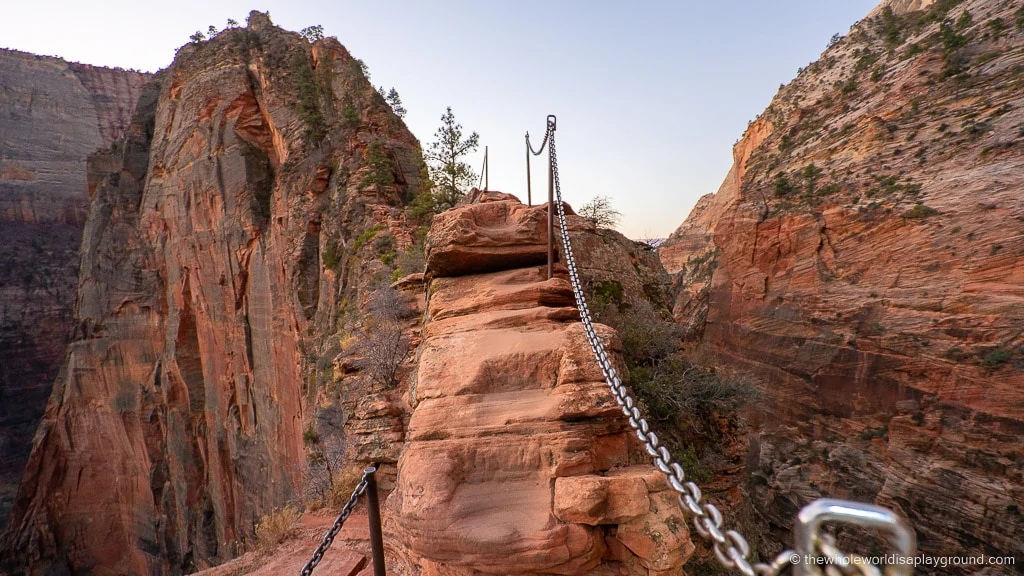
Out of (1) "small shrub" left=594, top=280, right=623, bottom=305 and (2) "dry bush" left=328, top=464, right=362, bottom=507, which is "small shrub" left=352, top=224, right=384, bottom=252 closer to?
(2) "dry bush" left=328, top=464, right=362, bottom=507

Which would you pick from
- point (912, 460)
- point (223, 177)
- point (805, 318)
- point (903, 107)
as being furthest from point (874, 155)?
point (223, 177)

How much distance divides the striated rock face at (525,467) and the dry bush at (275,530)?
3573 millimetres

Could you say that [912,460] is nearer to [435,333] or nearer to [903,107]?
[903,107]

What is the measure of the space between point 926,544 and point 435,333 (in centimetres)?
1937

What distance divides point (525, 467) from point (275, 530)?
203 inches

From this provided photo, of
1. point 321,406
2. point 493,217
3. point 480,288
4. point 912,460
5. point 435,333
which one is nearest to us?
point 435,333

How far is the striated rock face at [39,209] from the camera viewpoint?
103ft

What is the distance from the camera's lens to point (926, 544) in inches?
566

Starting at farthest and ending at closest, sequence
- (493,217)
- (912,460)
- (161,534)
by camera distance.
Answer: (161,534) → (912,460) → (493,217)

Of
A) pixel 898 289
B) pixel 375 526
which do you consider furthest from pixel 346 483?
pixel 898 289

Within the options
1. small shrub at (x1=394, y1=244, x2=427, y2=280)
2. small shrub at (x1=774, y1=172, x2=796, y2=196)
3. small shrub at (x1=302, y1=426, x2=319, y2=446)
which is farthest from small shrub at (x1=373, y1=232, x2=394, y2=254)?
small shrub at (x1=774, y1=172, x2=796, y2=196)

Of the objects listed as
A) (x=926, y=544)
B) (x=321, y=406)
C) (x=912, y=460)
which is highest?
(x=321, y=406)

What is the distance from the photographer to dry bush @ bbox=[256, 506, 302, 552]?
20.0 ft

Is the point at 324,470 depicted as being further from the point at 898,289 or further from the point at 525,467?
the point at 898,289
